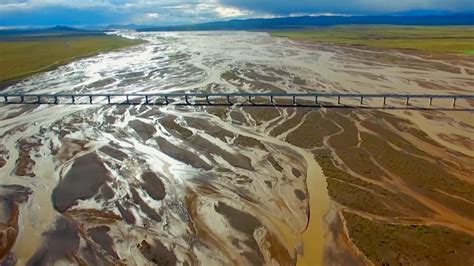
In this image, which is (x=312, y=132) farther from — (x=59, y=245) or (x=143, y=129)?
(x=59, y=245)

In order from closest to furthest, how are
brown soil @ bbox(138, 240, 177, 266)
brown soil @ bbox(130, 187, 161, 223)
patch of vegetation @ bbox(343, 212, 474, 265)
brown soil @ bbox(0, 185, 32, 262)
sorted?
patch of vegetation @ bbox(343, 212, 474, 265), brown soil @ bbox(138, 240, 177, 266), brown soil @ bbox(0, 185, 32, 262), brown soil @ bbox(130, 187, 161, 223)

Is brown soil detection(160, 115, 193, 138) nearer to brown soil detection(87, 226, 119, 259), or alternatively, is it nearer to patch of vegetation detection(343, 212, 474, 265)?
brown soil detection(87, 226, 119, 259)

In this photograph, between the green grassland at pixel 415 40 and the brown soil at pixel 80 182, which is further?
the green grassland at pixel 415 40

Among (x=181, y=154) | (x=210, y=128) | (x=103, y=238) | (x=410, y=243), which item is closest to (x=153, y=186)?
(x=181, y=154)

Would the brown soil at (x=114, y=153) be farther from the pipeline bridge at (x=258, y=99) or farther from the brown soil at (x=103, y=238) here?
the pipeline bridge at (x=258, y=99)

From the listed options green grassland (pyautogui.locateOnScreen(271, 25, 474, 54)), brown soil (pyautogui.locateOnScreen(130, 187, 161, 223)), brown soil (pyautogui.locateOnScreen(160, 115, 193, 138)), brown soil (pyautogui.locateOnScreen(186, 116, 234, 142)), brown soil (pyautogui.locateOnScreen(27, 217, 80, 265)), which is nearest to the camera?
brown soil (pyautogui.locateOnScreen(27, 217, 80, 265))

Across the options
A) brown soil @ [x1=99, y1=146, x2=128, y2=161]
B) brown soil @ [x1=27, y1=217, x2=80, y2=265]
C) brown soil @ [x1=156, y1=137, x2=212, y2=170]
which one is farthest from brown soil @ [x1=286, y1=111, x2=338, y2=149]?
brown soil @ [x1=27, y1=217, x2=80, y2=265]

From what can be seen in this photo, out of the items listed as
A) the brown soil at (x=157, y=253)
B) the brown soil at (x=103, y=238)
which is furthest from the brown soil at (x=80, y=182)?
the brown soil at (x=157, y=253)

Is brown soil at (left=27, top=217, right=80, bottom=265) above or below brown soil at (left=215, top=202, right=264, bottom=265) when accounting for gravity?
above
